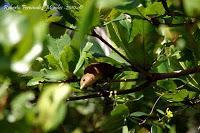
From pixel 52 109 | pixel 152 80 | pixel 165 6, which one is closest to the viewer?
pixel 52 109

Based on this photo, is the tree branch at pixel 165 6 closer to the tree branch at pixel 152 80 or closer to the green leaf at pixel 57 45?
the tree branch at pixel 152 80

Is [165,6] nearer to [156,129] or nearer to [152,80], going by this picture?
[152,80]

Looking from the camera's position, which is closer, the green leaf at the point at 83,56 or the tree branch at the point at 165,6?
the tree branch at the point at 165,6

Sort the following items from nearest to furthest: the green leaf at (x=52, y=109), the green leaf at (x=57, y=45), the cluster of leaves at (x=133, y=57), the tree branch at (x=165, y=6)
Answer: the green leaf at (x=52, y=109), the tree branch at (x=165, y=6), the cluster of leaves at (x=133, y=57), the green leaf at (x=57, y=45)

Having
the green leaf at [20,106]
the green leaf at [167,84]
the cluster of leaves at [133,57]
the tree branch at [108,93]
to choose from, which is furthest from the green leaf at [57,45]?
the green leaf at [20,106]

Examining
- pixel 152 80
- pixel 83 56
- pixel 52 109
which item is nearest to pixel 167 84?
pixel 152 80

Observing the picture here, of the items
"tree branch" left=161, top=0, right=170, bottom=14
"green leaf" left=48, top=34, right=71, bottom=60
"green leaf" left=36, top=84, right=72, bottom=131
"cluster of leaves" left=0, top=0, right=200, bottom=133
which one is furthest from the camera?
"green leaf" left=48, top=34, right=71, bottom=60

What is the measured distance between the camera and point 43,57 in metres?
1.08

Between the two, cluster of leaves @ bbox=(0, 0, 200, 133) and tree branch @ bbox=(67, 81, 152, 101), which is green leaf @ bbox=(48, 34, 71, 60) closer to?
cluster of leaves @ bbox=(0, 0, 200, 133)

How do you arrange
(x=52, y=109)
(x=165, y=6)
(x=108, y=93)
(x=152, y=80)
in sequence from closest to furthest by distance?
(x=52, y=109) < (x=165, y=6) < (x=152, y=80) < (x=108, y=93)

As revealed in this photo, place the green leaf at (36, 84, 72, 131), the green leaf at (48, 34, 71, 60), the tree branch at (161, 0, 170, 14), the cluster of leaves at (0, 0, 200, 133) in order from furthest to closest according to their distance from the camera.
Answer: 1. the green leaf at (48, 34, 71, 60)
2. the cluster of leaves at (0, 0, 200, 133)
3. the tree branch at (161, 0, 170, 14)
4. the green leaf at (36, 84, 72, 131)

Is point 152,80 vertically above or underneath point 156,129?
above

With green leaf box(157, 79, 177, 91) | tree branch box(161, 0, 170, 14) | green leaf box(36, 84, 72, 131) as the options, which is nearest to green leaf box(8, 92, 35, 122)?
green leaf box(36, 84, 72, 131)

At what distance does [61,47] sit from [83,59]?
113mm
